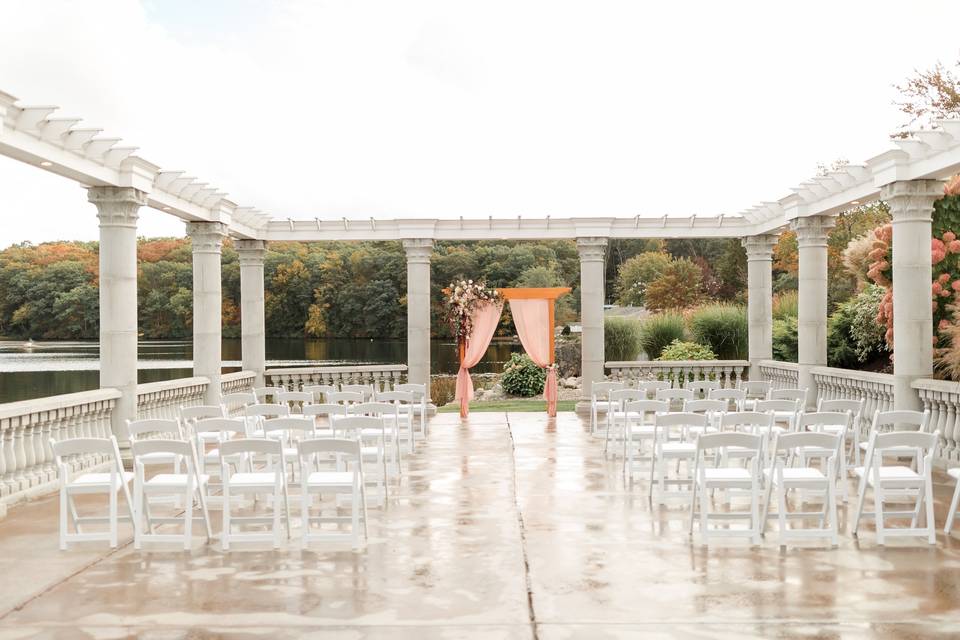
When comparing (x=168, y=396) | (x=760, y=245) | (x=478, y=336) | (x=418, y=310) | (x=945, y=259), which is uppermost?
(x=760, y=245)

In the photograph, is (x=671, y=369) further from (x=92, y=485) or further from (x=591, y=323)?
(x=92, y=485)

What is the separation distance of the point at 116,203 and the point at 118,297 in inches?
41.4

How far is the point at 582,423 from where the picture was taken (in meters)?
13.6

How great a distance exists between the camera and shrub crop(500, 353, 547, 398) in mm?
19594

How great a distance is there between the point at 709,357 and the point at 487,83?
42.7ft

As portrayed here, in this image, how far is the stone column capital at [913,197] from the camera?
9836 millimetres

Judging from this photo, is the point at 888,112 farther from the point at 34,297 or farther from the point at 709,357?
the point at 34,297

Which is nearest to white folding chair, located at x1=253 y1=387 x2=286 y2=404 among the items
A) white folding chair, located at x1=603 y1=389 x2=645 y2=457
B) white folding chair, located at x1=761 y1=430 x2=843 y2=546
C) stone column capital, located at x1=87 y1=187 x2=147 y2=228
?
stone column capital, located at x1=87 y1=187 x2=147 y2=228

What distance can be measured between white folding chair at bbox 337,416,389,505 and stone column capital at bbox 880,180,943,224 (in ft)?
20.5

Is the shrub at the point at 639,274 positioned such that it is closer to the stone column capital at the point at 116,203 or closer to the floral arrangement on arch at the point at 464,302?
the floral arrangement on arch at the point at 464,302

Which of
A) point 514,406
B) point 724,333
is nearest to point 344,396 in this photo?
point 514,406

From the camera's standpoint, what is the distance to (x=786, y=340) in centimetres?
1828

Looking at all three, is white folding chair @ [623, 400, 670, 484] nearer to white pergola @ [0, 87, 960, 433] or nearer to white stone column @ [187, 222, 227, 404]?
white pergola @ [0, 87, 960, 433]

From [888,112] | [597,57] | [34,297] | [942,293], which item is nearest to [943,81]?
[888,112]
